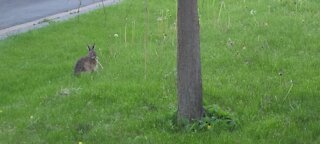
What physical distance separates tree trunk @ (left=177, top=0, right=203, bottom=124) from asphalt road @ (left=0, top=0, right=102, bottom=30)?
794cm

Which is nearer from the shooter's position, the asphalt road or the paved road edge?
the paved road edge

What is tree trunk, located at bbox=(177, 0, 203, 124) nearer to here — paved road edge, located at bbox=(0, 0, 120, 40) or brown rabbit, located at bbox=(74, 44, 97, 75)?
brown rabbit, located at bbox=(74, 44, 97, 75)

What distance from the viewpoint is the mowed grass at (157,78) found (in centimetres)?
664

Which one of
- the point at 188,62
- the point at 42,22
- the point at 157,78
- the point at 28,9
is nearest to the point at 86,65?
the point at 157,78

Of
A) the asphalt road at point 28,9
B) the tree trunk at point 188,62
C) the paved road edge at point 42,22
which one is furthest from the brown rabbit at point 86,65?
the asphalt road at point 28,9

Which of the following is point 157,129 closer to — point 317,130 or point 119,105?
point 119,105

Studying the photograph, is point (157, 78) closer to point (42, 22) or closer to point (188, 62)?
point (188, 62)

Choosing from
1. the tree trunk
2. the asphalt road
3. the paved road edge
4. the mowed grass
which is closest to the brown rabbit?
the mowed grass

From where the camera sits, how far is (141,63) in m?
9.34

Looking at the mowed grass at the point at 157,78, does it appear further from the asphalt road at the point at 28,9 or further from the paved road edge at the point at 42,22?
the asphalt road at the point at 28,9

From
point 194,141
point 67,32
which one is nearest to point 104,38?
point 67,32

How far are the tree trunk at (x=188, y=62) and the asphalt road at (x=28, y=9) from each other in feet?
26.1

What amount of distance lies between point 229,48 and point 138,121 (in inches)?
129

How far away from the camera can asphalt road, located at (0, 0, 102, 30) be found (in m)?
14.3
